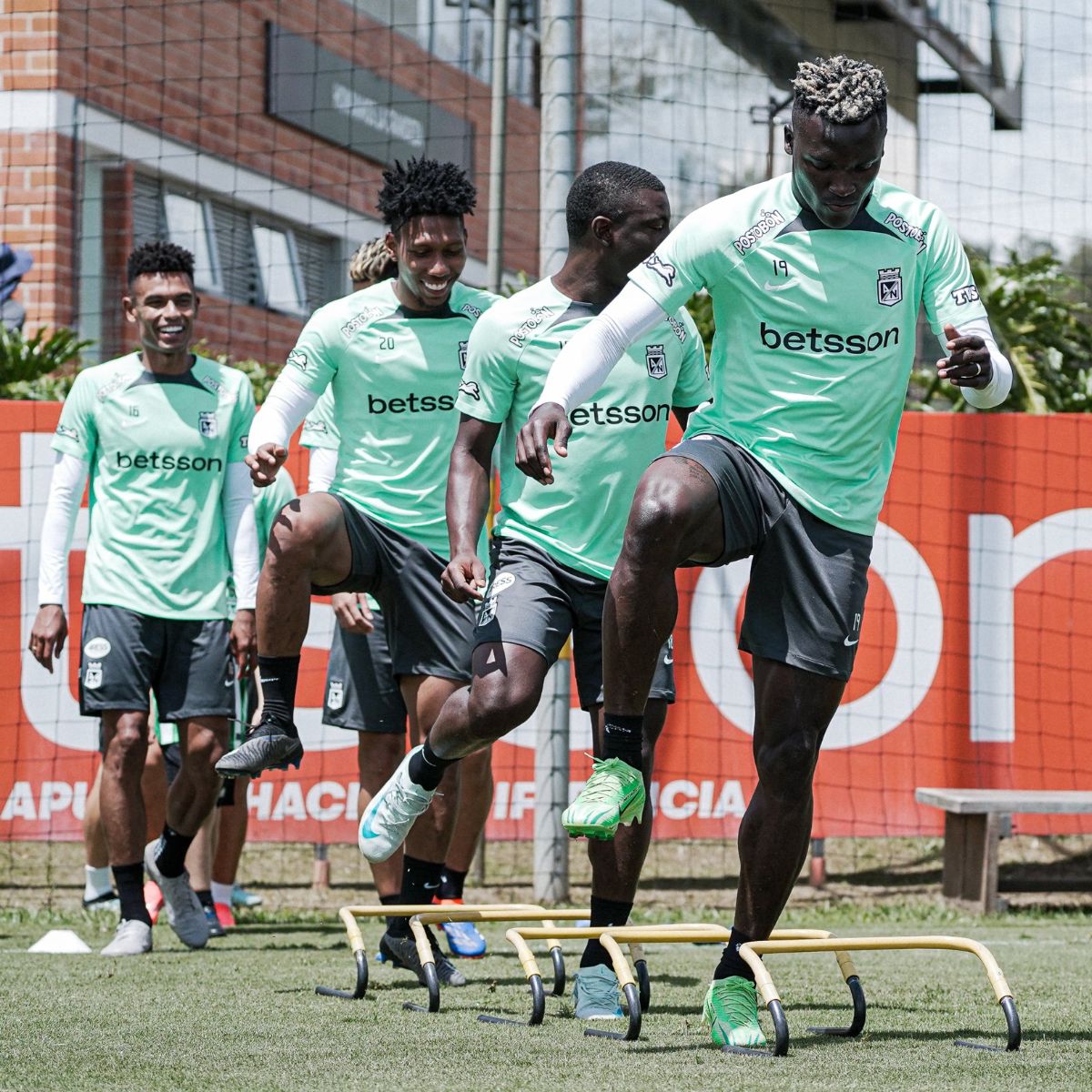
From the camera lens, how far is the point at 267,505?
7816 mm

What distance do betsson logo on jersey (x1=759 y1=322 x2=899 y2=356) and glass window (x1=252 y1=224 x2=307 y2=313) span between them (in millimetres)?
12397

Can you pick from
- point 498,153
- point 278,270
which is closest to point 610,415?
point 498,153

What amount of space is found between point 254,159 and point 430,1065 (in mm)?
15307

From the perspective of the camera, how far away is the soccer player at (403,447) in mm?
5695

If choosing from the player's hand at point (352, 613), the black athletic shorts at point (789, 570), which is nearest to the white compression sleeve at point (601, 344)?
the black athletic shorts at point (789, 570)

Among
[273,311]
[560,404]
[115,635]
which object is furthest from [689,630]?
[273,311]

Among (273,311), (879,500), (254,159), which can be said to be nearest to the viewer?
(879,500)

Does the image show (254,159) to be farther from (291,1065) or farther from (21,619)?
(291,1065)

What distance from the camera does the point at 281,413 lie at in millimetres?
5711

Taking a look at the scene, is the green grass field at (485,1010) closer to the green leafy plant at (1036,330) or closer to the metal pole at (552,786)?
the metal pole at (552,786)

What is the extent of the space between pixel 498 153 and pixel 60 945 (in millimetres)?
4741

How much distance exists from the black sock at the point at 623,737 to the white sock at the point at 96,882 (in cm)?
441

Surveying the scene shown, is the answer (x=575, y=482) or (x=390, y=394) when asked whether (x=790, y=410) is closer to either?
(x=575, y=482)

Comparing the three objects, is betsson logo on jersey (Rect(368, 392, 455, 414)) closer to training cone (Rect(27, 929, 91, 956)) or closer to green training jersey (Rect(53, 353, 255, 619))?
green training jersey (Rect(53, 353, 255, 619))
